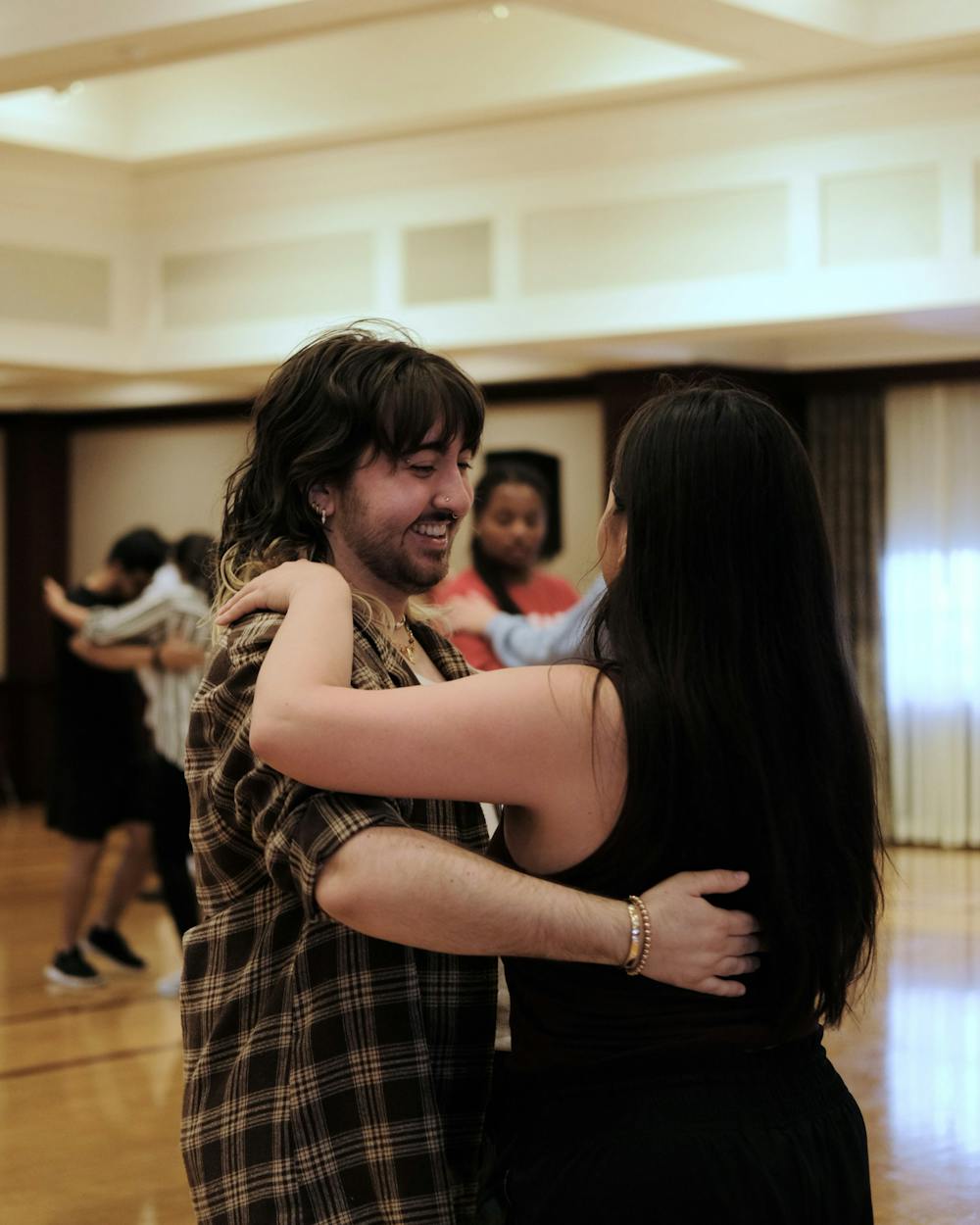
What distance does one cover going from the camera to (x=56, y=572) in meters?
12.5

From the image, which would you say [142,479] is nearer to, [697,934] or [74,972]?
[74,972]

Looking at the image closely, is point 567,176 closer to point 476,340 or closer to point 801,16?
point 476,340

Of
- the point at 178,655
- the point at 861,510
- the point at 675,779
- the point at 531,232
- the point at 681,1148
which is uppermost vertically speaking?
the point at 531,232

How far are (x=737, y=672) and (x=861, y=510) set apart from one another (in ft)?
28.0

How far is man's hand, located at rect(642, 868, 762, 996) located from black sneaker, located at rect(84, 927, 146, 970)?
5.46 m

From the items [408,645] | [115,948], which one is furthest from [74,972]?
[408,645]

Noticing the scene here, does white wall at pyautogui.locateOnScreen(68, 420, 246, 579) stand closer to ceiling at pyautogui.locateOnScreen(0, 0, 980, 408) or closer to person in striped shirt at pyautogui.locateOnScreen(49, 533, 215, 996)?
ceiling at pyautogui.locateOnScreen(0, 0, 980, 408)

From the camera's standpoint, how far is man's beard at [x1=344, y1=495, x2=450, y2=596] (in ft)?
6.33

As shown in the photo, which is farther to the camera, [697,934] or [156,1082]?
[156,1082]

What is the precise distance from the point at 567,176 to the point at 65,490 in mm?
5963

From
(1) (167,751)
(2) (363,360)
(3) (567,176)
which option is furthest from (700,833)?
(3) (567,176)

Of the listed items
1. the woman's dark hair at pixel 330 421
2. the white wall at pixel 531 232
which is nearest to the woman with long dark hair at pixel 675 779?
the woman's dark hair at pixel 330 421

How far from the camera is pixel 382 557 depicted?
1.94m

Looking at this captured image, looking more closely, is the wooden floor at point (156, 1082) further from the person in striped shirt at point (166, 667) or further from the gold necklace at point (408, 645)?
the gold necklace at point (408, 645)
